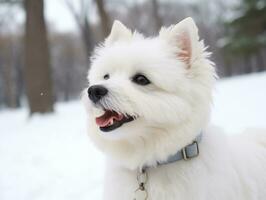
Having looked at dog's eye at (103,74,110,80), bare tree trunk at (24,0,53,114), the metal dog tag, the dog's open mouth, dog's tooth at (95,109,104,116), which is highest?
bare tree trunk at (24,0,53,114)

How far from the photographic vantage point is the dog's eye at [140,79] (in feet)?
10.1

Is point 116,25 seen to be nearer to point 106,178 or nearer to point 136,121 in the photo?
point 136,121

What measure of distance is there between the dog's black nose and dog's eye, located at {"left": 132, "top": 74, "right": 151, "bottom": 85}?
12.7 inches

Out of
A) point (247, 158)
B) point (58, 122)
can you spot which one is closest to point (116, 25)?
point (247, 158)

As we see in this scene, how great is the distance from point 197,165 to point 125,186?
0.56 metres

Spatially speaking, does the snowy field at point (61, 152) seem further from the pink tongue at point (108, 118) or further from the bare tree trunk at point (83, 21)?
the bare tree trunk at point (83, 21)

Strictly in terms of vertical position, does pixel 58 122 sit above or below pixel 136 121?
above

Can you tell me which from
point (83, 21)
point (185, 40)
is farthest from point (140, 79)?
point (83, 21)

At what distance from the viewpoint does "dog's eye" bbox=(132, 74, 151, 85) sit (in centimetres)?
309

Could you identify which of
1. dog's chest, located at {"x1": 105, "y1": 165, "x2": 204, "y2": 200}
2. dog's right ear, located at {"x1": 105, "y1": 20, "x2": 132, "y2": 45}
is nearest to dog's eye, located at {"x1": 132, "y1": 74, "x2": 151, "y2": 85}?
dog's right ear, located at {"x1": 105, "y1": 20, "x2": 132, "y2": 45}

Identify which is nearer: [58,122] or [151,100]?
[151,100]

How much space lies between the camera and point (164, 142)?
2.94 m

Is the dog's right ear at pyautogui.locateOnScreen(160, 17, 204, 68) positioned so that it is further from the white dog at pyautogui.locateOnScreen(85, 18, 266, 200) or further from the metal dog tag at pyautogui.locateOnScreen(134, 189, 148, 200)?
the metal dog tag at pyautogui.locateOnScreen(134, 189, 148, 200)


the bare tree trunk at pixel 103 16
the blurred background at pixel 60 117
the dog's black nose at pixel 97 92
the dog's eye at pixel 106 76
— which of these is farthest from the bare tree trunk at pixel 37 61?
the dog's black nose at pixel 97 92
